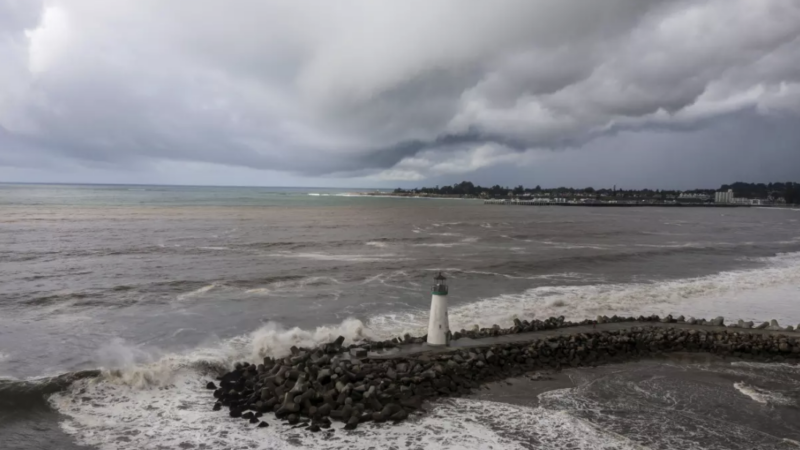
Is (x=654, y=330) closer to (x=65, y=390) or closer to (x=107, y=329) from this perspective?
(x=65, y=390)

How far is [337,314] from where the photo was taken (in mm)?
16344

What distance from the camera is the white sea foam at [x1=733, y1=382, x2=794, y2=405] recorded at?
9.29 m

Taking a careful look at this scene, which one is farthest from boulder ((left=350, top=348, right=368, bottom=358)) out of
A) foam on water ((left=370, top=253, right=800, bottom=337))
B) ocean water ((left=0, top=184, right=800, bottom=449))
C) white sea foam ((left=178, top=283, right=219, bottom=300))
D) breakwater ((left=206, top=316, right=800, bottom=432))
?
white sea foam ((left=178, top=283, right=219, bottom=300))

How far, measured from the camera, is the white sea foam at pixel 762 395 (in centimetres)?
929

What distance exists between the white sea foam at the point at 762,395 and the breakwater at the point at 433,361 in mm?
2245

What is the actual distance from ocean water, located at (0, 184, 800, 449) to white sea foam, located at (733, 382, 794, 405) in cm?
5

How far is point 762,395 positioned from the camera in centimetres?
965

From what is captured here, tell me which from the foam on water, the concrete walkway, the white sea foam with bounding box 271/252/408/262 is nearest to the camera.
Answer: the concrete walkway

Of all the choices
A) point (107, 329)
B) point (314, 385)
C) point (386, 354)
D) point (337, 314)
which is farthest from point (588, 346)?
point (107, 329)

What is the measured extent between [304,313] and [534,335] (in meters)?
7.60

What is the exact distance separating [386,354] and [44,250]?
29221 mm

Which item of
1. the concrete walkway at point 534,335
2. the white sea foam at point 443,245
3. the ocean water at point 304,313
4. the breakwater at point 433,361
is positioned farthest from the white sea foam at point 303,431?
the white sea foam at point 443,245

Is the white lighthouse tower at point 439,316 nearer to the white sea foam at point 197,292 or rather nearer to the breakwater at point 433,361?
the breakwater at point 433,361

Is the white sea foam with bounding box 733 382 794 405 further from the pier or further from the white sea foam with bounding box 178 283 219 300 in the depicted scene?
the pier
